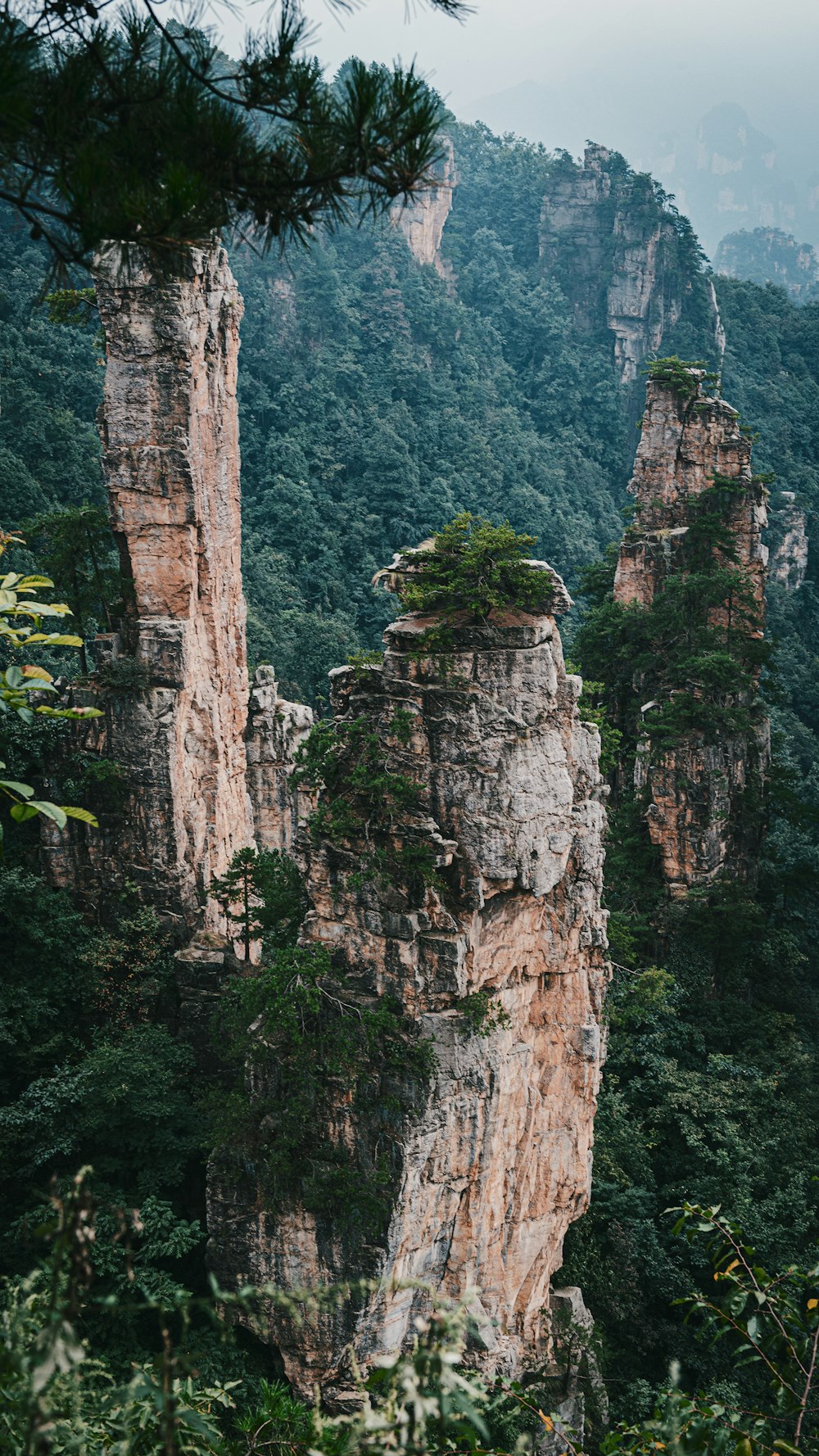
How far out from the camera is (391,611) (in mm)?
41312

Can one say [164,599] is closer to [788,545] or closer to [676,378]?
[676,378]

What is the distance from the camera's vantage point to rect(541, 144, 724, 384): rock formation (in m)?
64.1

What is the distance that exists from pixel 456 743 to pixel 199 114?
8.02m

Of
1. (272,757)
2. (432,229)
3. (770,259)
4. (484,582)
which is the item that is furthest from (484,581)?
(770,259)

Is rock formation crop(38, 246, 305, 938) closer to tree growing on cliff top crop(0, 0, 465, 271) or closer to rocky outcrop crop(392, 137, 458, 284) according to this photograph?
tree growing on cliff top crop(0, 0, 465, 271)

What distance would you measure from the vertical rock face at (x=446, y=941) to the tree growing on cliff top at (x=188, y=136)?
292 inches

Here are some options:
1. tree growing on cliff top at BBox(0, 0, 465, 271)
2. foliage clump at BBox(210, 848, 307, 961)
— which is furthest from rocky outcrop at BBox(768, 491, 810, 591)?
tree growing on cliff top at BBox(0, 0, 465, 271)

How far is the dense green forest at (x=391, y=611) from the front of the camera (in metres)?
14.5

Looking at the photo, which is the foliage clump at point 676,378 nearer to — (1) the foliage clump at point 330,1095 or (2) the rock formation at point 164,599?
A: (2) the rock formation at point 164,599

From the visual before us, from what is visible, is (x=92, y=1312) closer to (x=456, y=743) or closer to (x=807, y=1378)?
(x=456, y=743)

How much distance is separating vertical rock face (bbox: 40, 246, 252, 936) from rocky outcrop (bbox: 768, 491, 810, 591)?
3278 centimetres

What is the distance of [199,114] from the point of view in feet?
16.5

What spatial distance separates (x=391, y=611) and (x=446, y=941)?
29.8 meters

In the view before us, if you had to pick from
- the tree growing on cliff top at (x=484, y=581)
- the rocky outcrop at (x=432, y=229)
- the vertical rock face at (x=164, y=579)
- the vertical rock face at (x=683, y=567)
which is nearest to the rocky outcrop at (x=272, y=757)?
the vertical rock face at (x=164, y=579)
